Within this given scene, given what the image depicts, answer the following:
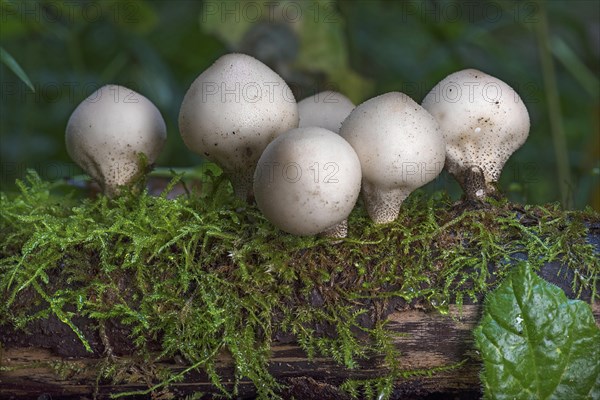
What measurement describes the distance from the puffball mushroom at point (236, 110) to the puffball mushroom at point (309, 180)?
177mm

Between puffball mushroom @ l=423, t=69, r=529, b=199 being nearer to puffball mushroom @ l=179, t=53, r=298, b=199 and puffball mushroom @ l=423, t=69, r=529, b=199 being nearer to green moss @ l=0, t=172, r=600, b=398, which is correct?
green moss @ l=0, t=172, r=600, b=398

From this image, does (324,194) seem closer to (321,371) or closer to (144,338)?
(321,371)

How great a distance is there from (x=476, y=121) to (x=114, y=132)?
2.85 feet

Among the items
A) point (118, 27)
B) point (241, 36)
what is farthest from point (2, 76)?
point (241, 36)

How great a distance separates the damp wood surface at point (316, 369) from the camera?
1396mm

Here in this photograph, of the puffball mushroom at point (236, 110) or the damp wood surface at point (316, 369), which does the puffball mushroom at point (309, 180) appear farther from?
the damp wood surface at point (316, 369)

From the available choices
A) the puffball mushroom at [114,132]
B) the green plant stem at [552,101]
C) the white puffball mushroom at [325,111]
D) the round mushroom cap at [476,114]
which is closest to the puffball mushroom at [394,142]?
the round mushroom cap at [476,114]

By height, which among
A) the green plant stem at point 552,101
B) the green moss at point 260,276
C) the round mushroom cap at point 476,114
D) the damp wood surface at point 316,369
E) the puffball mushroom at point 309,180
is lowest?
the damp wood surface at point 316,369

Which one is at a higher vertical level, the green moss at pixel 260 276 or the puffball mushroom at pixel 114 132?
the puffball mushroom at pixel 114 132

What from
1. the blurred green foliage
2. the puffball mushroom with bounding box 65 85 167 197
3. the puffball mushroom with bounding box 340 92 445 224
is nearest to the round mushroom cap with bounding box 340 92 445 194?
the puffball mushroom with bounding box 340 92 445 224

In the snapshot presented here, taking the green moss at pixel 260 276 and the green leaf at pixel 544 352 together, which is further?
the green moss at pixel 260 276

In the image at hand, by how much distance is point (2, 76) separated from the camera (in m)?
3.66

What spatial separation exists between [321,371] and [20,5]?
78.2 inches

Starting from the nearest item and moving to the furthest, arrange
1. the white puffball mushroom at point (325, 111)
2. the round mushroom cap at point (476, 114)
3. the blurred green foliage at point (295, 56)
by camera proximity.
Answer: the round mushroom cap at point (476, 114), the white puffball mushroom at point (325, 111), the blurred green foliage at point (295, 56)
